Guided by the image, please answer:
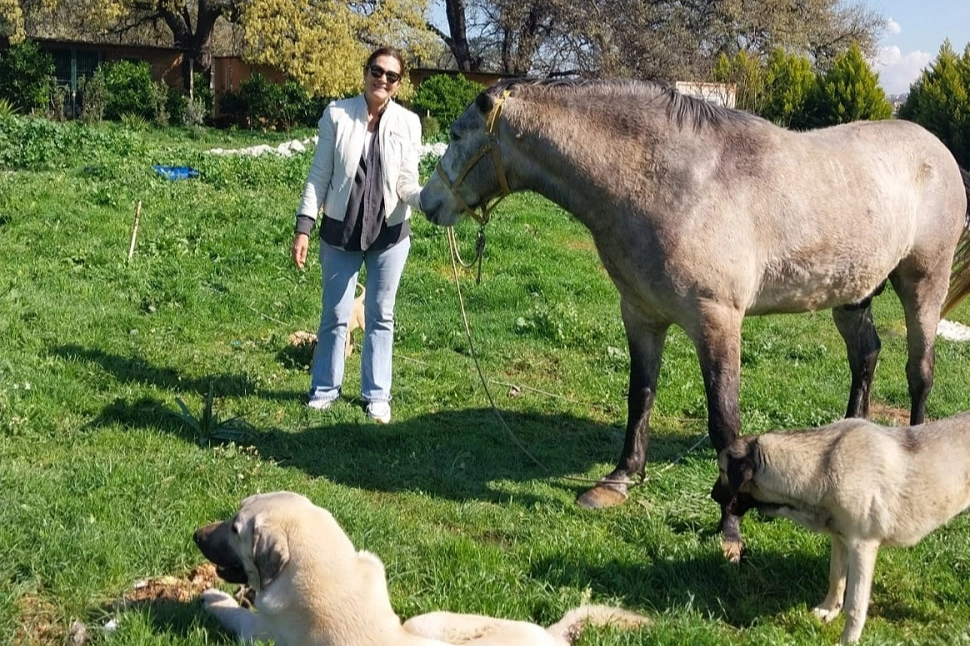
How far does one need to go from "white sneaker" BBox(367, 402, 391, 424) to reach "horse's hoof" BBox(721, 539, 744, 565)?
2.81 metres

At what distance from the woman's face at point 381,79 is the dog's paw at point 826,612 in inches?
170

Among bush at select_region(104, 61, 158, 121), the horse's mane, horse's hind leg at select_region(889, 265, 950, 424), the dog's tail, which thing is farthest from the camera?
bush at select_region(104, 61, 158, 121)

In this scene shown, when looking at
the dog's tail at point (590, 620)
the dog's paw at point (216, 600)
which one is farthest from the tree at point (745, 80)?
the dog's paw at point (216, 600)

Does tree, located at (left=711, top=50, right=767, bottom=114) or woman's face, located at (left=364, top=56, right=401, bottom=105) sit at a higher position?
tree, located at (left=711, top=50, right=767, bottom=114)

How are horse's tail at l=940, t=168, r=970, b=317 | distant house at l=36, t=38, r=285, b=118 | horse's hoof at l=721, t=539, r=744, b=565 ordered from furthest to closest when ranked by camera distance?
1. distant house at l=36, t=38, r=285, b=118
2. horse's tail at l=940, t=168, r=970, b=317
3. horse's hoof at l=721, t=539, r=744, b=565

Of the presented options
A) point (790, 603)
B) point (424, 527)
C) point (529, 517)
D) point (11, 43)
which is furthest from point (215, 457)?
point (11, 43)

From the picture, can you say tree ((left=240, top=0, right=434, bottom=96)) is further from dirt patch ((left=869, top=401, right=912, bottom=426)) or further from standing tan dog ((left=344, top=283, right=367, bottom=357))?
dirt patch ((left=869, top=401, right=912, bottom=426))

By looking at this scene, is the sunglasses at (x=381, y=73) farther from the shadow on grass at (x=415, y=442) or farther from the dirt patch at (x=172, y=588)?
the dirt patch at (x=172, y=588)

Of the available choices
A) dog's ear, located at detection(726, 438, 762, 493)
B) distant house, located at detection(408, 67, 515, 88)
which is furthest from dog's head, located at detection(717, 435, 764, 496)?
distant house, located at detection(408, 67, 515, 88)

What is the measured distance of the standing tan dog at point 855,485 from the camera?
3904 millimetres

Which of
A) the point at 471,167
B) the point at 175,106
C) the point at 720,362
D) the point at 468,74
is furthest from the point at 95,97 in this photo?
the point at 720,362

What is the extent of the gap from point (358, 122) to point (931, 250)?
402cm

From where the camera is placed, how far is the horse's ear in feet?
17.1

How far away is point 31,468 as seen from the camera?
4906 mm
